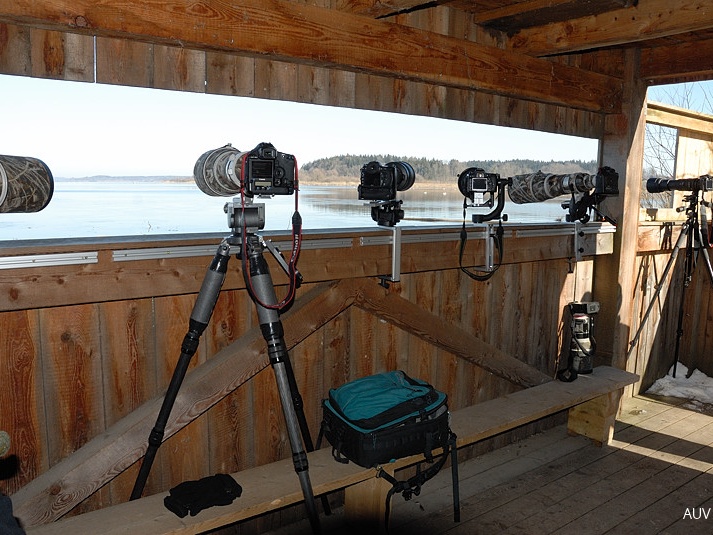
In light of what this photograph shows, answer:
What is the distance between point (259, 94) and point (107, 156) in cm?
63

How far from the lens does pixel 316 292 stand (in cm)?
279

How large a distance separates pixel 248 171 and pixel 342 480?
1222 millimetres

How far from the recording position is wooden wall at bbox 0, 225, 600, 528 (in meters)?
2.17

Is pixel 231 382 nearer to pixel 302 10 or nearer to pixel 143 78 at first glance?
pixel 143 78

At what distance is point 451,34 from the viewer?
→ 312cm

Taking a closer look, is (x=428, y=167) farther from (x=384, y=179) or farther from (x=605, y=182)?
(x=605, y=182)

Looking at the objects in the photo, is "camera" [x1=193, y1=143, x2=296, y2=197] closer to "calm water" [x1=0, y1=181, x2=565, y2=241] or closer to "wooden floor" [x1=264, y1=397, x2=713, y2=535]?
"calm water" [x1=0, y1=181, x2=565, y2=241]

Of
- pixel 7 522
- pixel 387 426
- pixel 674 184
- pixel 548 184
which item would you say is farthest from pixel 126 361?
pixel 674 184

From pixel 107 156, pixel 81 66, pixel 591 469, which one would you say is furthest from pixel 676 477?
pixel 81 66

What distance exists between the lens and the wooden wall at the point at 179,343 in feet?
7.12

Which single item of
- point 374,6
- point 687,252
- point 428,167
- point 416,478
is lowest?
point 416,478

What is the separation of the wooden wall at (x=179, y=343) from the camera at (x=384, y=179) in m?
0.22

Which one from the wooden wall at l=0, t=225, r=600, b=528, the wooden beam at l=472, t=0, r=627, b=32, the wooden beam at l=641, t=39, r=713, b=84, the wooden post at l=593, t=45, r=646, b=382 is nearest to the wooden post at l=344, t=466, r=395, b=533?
the wooden wall at l=0, t=225, r=600, b=528

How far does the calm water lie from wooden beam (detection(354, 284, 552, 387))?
1.20 ft
